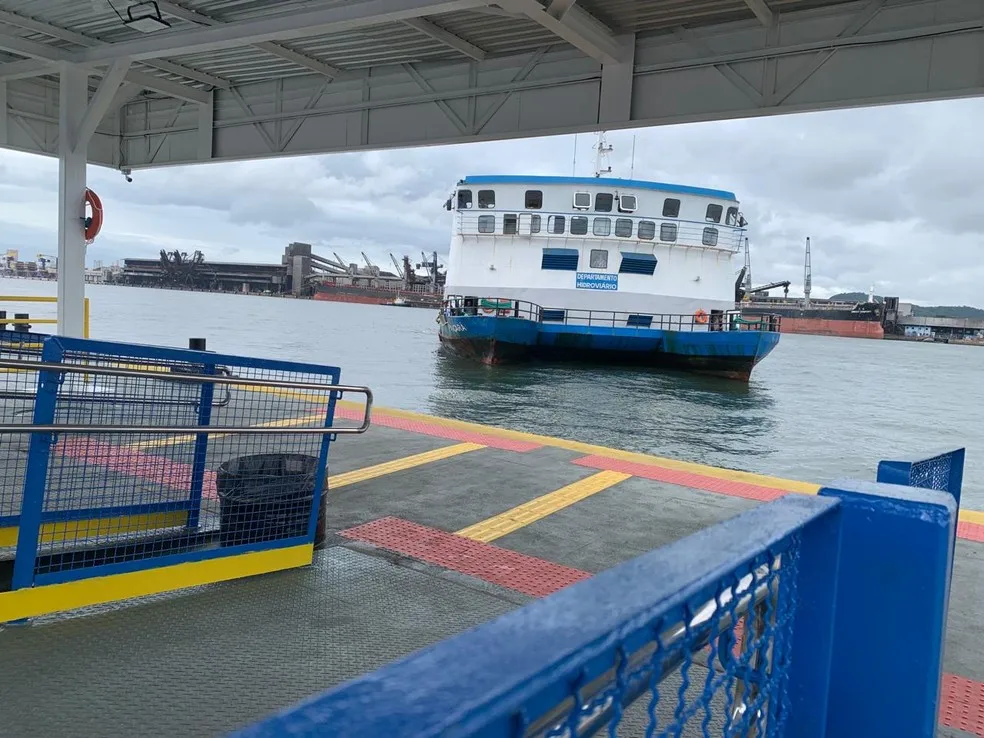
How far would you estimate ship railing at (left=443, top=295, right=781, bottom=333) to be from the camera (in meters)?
26.4

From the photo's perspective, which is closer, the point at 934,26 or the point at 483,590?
the point at 483,590

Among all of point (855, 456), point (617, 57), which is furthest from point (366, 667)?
point (855, 456)

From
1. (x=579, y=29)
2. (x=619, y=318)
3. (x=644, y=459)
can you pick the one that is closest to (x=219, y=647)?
(x=644, y=459)

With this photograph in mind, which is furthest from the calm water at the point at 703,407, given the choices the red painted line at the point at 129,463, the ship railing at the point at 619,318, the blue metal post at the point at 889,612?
the blue metal post at the point at 889,612

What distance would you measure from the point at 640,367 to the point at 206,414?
24.3 meters

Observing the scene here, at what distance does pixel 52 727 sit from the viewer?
8.52 ft

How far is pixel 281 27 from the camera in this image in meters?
7.24

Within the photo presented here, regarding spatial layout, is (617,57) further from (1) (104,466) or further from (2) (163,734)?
(2) (163,734)

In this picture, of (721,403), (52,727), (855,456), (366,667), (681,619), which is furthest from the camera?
(721,403)

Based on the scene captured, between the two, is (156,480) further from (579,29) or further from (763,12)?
(763,12)

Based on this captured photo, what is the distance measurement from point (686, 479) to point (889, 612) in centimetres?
547

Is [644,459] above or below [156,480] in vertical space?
below

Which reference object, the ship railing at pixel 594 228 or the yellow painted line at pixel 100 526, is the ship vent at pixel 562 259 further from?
the yellow painted line at pixel 100 526

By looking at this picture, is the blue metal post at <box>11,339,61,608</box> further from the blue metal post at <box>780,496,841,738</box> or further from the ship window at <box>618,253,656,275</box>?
the ship window at <box>618,253,656,275</box>
